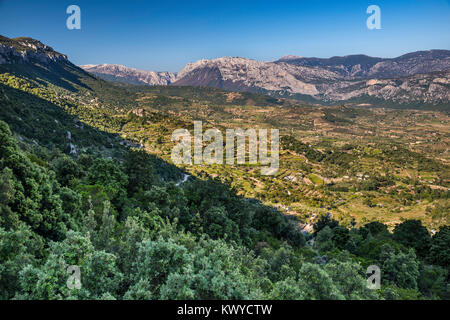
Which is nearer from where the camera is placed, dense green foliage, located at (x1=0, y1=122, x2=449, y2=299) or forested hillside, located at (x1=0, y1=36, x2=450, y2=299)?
dense green foliage, located at (x1=0, y1=122, x2=449, y2=299)

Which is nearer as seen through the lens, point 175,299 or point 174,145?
point 175,299

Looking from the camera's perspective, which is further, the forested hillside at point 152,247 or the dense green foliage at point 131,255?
the forested hillside at point 152,247

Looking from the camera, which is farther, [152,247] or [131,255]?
[131,255]

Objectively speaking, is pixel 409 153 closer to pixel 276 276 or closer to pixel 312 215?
pixel 312 215

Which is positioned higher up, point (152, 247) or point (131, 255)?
point (152, 247)

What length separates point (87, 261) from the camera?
293 inches

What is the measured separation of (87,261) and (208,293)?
373cm

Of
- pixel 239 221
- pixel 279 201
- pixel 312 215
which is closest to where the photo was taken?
pixel 239 221

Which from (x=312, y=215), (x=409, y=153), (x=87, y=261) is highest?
(x=87, y=261)
